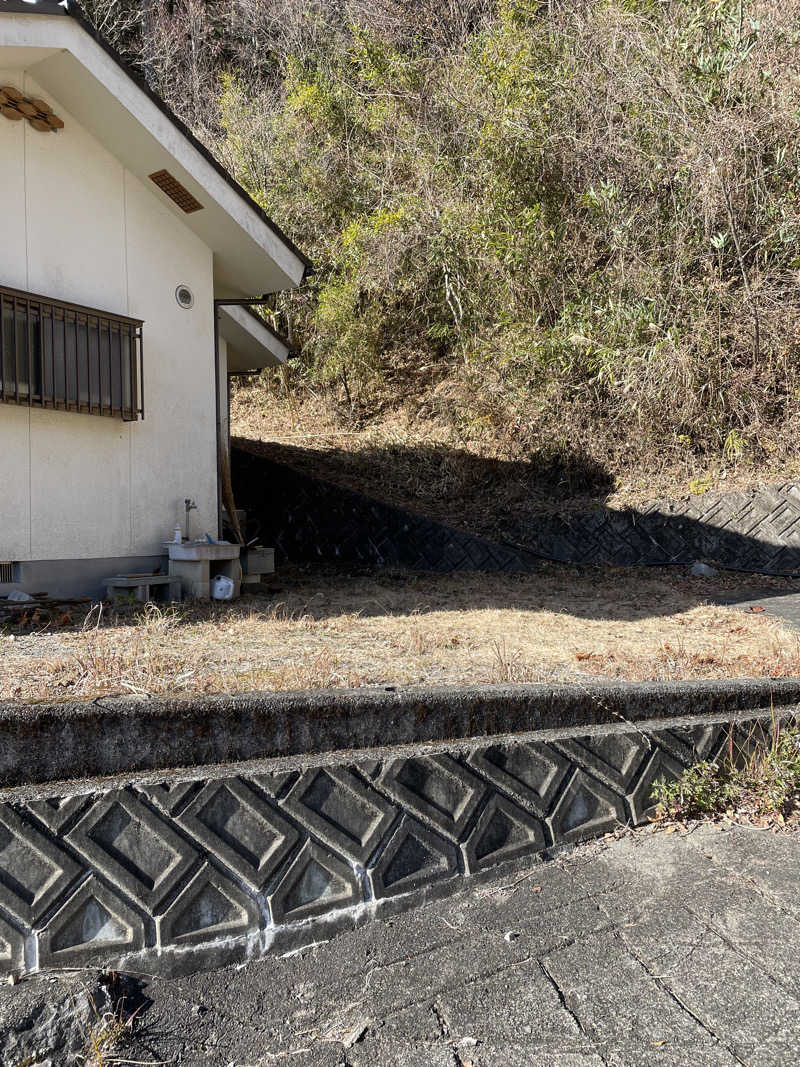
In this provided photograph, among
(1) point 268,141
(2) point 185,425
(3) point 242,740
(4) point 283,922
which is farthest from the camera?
(1) point 268,141

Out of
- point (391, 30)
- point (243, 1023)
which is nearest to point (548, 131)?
point (391, 30)

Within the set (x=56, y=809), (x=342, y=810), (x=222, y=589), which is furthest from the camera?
(x=222, y=589)

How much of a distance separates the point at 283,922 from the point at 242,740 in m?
0.63

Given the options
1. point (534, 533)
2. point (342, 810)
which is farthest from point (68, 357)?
point (534, 533)

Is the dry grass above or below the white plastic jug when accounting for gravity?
above

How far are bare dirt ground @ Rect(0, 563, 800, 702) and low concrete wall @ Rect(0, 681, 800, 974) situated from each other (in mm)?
280

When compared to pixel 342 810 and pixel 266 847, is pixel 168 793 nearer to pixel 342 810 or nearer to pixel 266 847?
pixel 266 847

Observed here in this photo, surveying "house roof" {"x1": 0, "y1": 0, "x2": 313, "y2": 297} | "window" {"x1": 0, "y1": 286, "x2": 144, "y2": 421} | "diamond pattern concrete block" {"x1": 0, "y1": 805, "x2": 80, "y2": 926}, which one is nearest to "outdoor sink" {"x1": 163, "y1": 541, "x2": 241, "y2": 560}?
"window" {"x1": 0, "y1": 286, "x2": 144, "y2": 421}

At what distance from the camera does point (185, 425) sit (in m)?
6.45

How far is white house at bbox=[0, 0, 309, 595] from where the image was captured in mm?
5121

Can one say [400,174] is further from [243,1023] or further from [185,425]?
[243,1023]

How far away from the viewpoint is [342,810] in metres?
2.60

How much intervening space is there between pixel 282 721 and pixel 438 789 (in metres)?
0.62

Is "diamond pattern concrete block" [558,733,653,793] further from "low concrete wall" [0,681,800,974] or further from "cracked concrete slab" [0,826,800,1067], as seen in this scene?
"cracked concrete slab" [0,826,800,1067]
